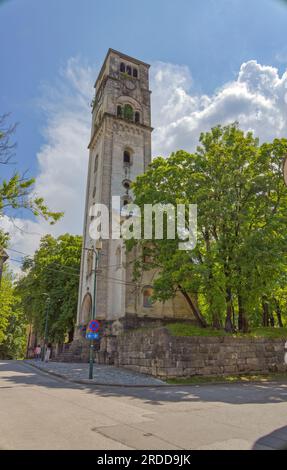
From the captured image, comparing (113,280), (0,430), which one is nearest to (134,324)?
(113,280)

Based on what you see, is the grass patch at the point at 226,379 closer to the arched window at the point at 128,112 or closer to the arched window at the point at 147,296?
the arched window at the point at 147,296

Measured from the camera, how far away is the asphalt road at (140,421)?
210 inches

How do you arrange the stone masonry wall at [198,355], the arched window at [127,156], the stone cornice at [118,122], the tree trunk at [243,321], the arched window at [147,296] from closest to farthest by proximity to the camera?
the stone masonry wall at [198,355] < the tree trunk at [243,321] < the arched window at [147,296] < the stone cornice at [118,122] < the arched window at [127,156]

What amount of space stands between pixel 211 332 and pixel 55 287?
79.7 ft

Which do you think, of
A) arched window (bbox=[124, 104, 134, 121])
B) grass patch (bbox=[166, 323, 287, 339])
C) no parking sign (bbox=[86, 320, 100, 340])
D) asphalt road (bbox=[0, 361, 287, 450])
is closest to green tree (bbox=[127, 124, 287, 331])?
grass patch (bbox=[166, 323, 287, 339])

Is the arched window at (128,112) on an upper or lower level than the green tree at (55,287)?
upper

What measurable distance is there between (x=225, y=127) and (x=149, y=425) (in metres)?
18.2

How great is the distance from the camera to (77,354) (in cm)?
2825

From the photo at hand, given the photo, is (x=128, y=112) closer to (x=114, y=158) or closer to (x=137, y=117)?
(x=137, y=117)

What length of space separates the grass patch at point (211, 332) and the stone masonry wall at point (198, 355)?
273mm

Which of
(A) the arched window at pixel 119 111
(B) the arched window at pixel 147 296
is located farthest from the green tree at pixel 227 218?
(A) the arched window at pixel 119 111

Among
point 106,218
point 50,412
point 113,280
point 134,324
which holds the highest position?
point 106,218

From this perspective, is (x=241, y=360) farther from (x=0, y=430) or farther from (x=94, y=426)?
(x=0, y=430)

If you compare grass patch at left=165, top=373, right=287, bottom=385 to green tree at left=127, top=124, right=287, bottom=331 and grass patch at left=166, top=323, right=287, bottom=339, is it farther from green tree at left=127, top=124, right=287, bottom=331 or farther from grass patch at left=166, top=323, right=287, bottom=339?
green tree at left=127, top=124, right=287, bottom=331
